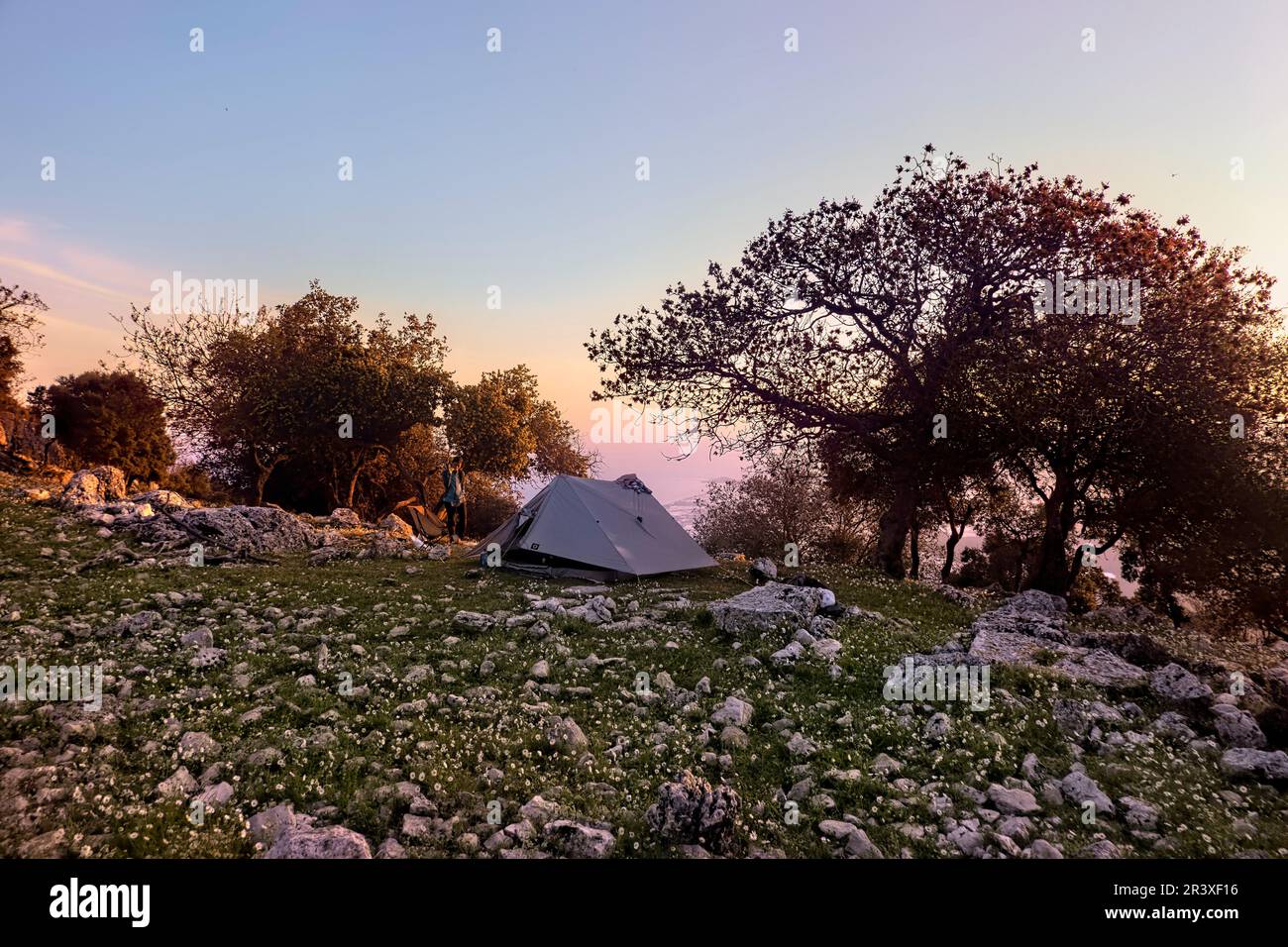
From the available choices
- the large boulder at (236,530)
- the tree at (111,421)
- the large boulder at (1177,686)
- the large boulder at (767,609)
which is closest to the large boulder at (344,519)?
the large boulder at (236,530)

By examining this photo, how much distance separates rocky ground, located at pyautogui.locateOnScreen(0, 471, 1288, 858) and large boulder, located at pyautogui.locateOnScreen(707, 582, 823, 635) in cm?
7

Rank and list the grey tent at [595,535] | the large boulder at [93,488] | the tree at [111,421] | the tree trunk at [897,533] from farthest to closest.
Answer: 1. the tree at [111,421]
2. the tree trunk at [897,533]
3. the large boulder at [93,488]
4. the grey tent at [595,535]

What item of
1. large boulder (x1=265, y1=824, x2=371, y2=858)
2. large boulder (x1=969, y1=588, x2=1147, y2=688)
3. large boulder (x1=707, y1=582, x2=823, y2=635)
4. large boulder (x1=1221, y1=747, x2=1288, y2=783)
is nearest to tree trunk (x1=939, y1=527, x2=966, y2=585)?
large boulder (x1=969, y1=588, x2=1147, y2=688)

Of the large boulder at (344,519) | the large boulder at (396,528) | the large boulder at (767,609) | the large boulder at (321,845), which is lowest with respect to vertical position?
the large boulder at (321,845)

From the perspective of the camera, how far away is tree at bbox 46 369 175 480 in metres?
Answer: 32.0

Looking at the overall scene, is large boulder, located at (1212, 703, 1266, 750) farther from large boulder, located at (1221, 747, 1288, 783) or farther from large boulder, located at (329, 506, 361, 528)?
large boulder, located at (329, 506, 361, 528)

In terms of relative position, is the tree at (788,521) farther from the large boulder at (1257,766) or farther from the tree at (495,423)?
the large boulder at (1257,766)

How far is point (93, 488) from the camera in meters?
21.1

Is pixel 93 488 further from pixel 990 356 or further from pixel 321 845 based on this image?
pixel 990 356

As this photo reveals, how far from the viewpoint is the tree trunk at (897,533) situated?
2297cm

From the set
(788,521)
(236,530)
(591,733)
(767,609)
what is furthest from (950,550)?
(236,530)

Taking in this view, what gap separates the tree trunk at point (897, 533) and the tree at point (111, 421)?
3710cm
